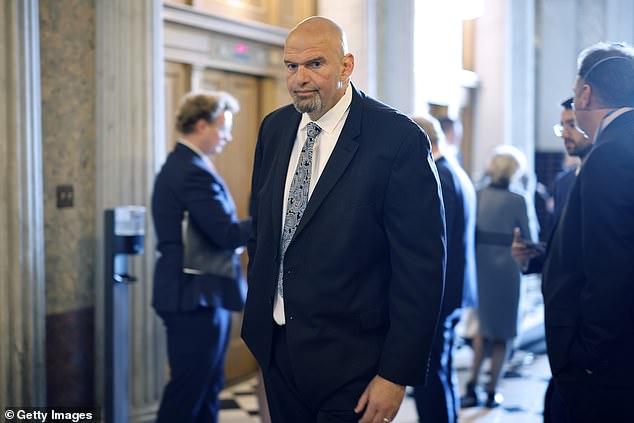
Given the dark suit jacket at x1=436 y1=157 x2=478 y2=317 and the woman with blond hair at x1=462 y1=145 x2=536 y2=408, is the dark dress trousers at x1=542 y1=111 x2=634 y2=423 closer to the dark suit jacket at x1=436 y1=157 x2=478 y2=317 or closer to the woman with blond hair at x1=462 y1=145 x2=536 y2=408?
the dark suit jacket at x1=436 y1=157 x2=478 y2=317

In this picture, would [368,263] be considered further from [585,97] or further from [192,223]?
[192,223]

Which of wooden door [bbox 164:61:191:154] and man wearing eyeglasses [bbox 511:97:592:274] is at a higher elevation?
wooden door [bbox 164:61:191:154]

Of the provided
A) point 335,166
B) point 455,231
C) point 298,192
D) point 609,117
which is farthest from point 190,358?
point 609,117

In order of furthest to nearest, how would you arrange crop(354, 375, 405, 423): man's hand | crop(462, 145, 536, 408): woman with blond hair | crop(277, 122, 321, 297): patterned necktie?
crop(462, 145, 536, 408): woman with blond hair
crop(277, 122, 321, 297): patterned necktie
crop(354, 375, 405, 423): man's hand

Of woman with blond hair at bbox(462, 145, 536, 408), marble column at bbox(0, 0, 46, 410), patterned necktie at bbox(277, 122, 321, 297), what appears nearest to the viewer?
patterned necktie at bbox(277, 122, 321, 297)

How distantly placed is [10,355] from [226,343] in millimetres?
921

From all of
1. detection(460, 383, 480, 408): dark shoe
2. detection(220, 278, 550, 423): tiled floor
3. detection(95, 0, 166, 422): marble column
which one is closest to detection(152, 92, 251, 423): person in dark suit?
detection(95, 0, 166, 422): marble column

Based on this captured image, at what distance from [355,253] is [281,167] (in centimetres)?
33

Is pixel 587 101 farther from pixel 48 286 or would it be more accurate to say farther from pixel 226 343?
pixel 48 286

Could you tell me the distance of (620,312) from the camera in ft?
6.56

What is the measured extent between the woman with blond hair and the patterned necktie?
2.92 meters

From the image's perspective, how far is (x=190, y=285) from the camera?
10.9 ft

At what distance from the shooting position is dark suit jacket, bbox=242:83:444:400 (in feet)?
6.16

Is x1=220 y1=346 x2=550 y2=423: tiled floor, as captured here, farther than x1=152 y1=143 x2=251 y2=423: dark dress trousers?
Yes
